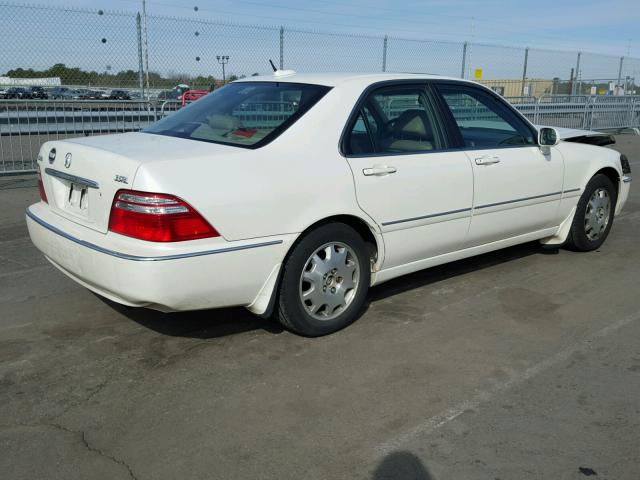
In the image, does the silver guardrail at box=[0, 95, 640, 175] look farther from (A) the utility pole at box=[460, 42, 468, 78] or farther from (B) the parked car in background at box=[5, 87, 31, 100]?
(A) the utility pole at box=[460, 42, 468, 78]

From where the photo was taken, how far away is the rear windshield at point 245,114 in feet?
12.4

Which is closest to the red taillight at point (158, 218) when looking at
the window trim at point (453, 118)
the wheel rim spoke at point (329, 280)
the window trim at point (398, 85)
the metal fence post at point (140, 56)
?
the wheel rim spoke at point (329, 280)

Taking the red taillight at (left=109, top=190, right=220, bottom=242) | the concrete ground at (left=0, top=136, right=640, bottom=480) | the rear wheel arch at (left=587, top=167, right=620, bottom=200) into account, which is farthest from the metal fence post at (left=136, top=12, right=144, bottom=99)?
the red taillight at (left=109, top=190, right=220, bottom=242)

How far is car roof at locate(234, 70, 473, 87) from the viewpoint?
4118mm

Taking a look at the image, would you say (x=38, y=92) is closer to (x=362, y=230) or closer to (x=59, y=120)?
(x=59, y=120)

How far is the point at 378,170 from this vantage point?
3.94m

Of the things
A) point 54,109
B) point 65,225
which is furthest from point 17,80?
point 65,225

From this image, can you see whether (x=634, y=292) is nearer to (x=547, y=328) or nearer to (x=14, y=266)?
(x=547, y=328)

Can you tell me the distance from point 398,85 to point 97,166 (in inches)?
80.8

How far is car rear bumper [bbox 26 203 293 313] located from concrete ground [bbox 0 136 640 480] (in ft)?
1.44

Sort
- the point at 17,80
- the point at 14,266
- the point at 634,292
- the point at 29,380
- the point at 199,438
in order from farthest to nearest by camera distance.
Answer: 1. the point at 17,80
2. the point at 14,266
3. the point at 634,292
4. the point at 29,380
5. the point at 199,438

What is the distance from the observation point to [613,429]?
294cm

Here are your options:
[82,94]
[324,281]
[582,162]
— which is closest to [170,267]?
[324,281]

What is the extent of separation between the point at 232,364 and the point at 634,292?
3.21 m
